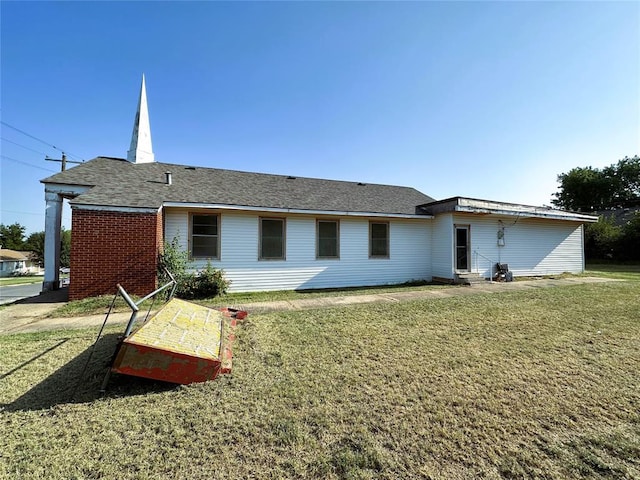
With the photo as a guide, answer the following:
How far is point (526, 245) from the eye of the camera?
44.4 ft

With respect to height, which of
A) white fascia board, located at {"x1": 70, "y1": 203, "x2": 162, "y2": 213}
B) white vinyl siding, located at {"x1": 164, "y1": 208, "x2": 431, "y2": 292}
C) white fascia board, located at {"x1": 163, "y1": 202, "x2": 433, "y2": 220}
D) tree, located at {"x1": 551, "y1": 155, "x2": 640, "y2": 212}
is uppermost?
tree, located at {"x1": 551, "y1": 155, "x2": 640, "y2": 212}

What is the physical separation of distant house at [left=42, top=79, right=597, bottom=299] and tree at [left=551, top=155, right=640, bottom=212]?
124 ft

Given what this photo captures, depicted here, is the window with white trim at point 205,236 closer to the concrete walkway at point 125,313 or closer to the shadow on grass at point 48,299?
the concrete walkway at point 125,313

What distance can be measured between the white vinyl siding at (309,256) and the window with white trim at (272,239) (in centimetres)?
19

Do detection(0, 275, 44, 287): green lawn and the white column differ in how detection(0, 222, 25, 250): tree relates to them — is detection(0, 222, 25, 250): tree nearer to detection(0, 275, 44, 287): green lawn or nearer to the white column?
detection(0, 275, 44, 287): green lawn

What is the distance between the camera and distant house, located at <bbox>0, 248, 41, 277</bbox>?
51562 millimetres

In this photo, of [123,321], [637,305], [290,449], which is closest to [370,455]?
[290,449]

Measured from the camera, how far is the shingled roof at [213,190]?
864 cm

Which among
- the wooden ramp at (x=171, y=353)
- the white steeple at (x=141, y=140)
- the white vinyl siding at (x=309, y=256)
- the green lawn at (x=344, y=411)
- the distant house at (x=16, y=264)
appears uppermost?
the white steeple at (x=141, y=140)

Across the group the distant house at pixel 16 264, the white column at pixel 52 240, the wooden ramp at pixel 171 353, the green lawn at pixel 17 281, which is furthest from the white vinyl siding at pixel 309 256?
the distant house at pixel 16 264

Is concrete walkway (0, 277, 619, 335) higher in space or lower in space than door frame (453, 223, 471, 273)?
lower

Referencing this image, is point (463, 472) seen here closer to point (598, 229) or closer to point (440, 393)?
point (440, 393)

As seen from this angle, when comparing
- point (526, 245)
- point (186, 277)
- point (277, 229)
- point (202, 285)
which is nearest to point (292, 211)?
point (277, 229)

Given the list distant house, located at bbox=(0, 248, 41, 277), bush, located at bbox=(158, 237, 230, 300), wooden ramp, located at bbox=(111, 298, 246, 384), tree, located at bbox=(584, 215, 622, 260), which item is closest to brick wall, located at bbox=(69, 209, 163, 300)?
bush, located at bbox=(158, 237, 230, 300)
